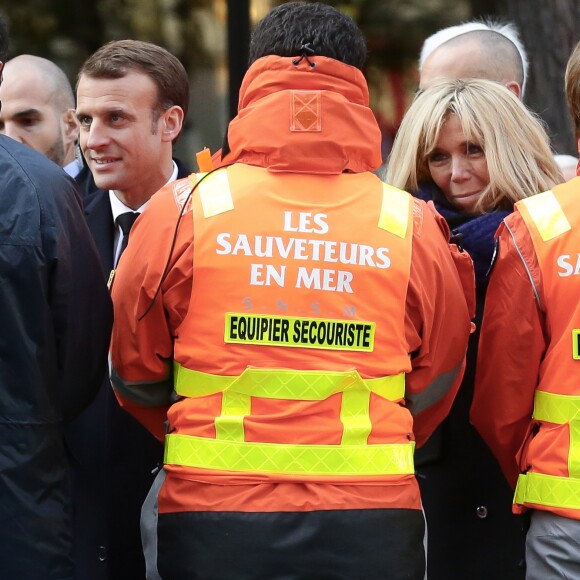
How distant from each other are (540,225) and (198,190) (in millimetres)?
916

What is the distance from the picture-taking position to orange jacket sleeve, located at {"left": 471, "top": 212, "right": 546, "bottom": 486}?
10.8ft

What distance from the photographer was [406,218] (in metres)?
3.17

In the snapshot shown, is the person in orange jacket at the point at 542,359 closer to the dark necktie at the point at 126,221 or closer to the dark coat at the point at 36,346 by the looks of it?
the dark coat at the point at 36,346

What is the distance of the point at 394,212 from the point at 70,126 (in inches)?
92.9

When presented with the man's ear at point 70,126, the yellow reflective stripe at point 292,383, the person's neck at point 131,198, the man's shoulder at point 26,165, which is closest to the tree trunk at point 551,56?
the man's ear at point 70,126

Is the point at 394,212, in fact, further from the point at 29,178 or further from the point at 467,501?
the point at 467,501

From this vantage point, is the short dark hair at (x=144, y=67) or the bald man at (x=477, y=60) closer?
the short dark hair at (x=144, y=67)

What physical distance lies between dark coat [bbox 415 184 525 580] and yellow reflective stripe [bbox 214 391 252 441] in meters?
0.97

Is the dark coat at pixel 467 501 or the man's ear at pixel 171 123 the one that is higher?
the man's ear at pixel 171 123

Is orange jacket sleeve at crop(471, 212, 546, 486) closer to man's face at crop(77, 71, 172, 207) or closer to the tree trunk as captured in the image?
man's face at crop(77, 71, 172, 207)

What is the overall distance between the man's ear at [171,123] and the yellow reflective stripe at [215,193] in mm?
1233

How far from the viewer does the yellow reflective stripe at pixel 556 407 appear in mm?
3146

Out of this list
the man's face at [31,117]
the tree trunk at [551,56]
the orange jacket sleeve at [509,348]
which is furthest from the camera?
the tree trunk at [551,56]

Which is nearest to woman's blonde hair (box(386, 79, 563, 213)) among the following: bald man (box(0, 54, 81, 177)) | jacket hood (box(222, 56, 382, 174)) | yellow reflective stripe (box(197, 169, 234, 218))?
jacket hood (box(222, 56, 382, 174))
